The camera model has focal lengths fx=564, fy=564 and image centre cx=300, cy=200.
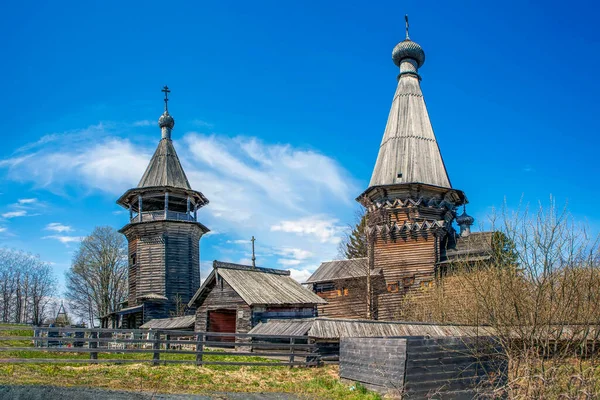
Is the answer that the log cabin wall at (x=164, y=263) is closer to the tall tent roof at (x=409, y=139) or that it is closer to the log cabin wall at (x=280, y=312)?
the tall tent roof at (x=409, y=139)

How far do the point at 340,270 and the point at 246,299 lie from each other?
14.6m

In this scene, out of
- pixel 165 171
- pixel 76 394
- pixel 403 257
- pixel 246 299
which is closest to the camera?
pixel 76 394

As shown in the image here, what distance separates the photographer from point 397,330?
1917 cm

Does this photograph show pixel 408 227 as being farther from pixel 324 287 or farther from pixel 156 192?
pixel 156 192

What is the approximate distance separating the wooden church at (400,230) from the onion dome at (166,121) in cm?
Answer: 1570

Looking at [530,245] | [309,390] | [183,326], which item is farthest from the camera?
[183,326]

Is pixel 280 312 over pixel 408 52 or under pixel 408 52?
under

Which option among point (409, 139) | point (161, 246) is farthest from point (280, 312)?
point (409, 139)

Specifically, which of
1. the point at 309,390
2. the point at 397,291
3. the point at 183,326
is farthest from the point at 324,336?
the point at 397,291

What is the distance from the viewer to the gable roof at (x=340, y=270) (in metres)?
36.1

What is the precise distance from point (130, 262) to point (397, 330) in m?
25.3

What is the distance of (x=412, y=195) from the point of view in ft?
119

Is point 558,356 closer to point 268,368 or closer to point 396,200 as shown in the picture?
point 268,368

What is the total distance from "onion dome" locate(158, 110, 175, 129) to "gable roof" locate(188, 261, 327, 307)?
63.0 feet
